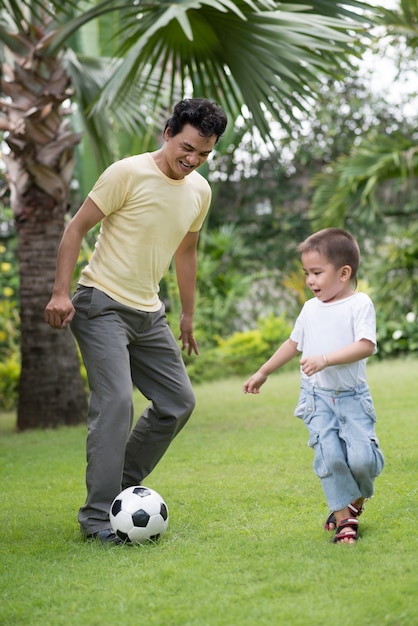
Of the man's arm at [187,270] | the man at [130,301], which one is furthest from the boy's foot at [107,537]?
the man's arm at [187,270]

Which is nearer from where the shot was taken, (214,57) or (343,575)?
(343,575)

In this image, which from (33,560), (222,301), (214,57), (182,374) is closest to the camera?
(33,560)

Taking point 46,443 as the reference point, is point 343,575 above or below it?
above

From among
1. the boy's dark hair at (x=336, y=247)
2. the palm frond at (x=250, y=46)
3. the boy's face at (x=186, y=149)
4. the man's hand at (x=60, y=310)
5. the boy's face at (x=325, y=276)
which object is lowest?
the man's hand at (x=60, y=310)

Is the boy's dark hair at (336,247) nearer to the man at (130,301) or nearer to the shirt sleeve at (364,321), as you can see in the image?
the shirt sleeve at (364,321)

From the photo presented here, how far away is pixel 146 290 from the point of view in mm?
4031

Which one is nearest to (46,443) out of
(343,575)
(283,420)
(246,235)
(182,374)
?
(283,420)

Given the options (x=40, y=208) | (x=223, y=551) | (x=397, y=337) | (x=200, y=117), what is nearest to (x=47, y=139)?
(x=40, y=208)

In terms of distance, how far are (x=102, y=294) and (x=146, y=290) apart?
0.21 meters

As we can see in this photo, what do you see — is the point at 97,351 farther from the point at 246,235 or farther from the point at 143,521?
the point at 246,235

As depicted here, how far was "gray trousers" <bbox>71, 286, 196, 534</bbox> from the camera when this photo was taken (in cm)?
383

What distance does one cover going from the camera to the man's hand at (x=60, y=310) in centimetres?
378

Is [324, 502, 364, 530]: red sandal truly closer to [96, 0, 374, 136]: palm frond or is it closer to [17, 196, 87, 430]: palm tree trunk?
[96, 0, 374, 136]: palm frond

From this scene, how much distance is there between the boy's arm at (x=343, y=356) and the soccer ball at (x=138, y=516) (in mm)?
863
